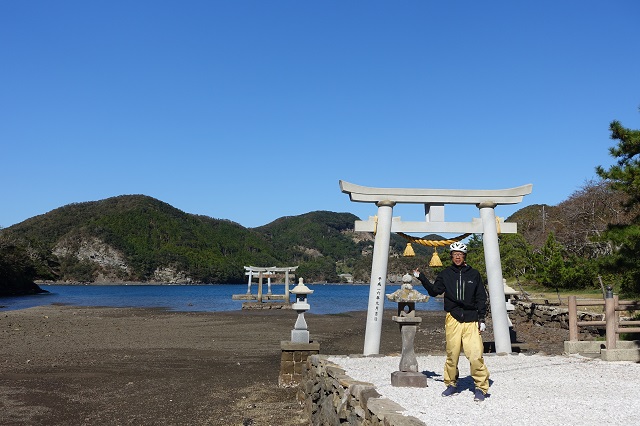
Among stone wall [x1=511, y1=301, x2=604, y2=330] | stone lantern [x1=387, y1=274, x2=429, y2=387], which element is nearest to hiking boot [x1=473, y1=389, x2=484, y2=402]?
stone lantern [x1=387, y1=274, x2=429, y2=387]

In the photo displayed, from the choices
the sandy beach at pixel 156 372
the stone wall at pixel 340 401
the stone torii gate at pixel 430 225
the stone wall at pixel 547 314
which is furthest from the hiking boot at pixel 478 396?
the stone wall at pixel 547 314

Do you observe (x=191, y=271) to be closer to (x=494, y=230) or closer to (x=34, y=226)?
(x=34, y=226)

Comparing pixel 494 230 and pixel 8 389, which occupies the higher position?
pixel 494 230

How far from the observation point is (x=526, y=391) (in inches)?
281

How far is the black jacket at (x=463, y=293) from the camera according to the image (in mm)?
6703

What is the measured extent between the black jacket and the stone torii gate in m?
4.12

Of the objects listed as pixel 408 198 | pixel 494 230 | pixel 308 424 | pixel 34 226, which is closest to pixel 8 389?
pixel 308 424

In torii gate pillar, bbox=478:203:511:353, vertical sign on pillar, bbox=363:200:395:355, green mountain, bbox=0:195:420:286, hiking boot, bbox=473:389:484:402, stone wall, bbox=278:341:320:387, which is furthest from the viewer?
green mountain, bbox=0:195:420:286

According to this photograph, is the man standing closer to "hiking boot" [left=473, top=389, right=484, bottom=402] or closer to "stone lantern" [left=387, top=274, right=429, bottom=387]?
"hiking boot" [left=473, top=389, right=484, bottom=402]

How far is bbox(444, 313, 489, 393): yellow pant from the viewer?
6492 mm

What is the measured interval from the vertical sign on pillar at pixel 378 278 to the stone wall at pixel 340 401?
1.49m

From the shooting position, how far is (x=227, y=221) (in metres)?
195

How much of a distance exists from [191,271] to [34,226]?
140 ft

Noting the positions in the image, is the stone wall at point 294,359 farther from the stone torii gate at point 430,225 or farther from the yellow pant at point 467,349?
the yellow pant at point 467,349
